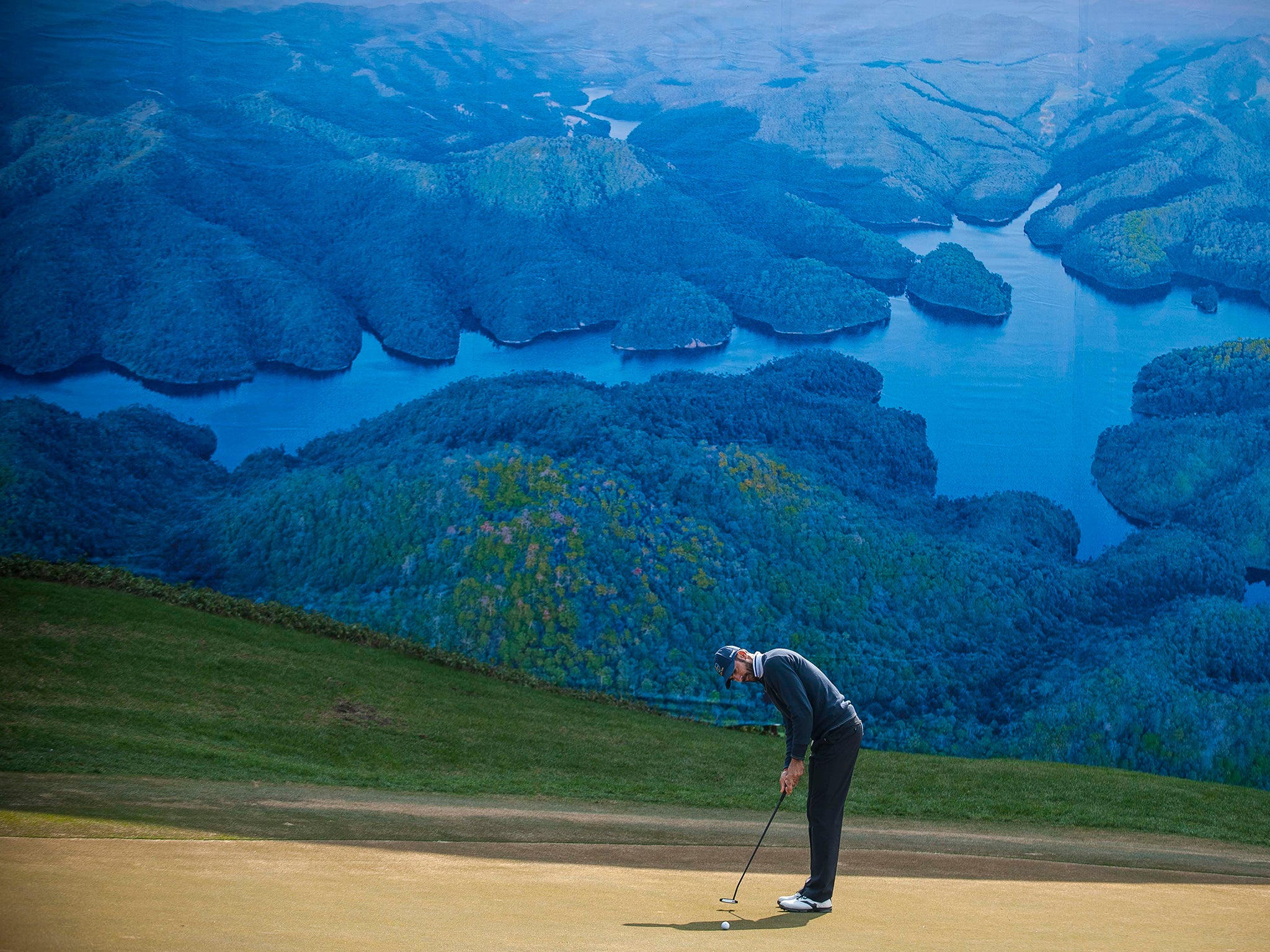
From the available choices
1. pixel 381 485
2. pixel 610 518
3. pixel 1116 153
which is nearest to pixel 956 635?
pixel 610 518

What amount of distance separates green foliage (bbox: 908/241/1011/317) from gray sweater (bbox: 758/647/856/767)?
16.5m

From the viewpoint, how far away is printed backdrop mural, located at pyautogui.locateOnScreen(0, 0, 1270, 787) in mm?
17531

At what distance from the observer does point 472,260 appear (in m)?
21.8

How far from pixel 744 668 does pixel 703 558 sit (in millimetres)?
12476

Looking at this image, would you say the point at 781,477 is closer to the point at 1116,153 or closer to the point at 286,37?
the point at 1116,153

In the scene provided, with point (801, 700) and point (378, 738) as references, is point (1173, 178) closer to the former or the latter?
point (378, 738)

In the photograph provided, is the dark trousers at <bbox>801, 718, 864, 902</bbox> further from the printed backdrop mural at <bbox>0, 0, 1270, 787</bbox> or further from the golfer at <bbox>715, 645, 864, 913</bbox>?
the printed backdrop mural at <bbox>0, 0, 1270, 787</bbox>

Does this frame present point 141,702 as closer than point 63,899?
No

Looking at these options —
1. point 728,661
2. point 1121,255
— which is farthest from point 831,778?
point 1121,255

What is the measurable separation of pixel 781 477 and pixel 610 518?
313cm

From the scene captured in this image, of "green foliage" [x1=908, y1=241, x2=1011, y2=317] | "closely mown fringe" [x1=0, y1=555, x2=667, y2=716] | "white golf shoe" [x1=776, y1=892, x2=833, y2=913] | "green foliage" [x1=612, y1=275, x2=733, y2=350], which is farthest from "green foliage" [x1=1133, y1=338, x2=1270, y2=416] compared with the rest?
"white golf shoe" [x1=776, y1=892, x2=833, y2=913]

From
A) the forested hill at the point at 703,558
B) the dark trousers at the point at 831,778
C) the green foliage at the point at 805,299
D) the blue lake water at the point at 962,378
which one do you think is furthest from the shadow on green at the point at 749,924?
the green foliage at the point at 805,299

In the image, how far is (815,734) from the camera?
5824 mm

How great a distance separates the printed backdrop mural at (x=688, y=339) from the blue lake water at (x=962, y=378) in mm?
72
